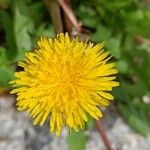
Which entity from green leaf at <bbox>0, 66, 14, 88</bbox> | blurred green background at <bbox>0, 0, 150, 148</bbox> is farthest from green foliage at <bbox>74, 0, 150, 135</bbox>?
green leaf at <bbox>0, 66, 14, 88</bbox>

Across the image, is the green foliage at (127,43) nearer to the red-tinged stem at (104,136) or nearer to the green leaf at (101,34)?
the green leaf at (101,34)

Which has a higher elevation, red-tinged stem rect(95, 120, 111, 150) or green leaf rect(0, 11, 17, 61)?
green leaf rect(0, 11, 17, 61)

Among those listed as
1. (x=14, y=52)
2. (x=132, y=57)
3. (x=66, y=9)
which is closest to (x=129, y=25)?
(x=132, y=57)

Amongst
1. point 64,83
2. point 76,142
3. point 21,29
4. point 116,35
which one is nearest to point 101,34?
point 116,35

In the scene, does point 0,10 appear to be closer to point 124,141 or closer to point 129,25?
point 129,25

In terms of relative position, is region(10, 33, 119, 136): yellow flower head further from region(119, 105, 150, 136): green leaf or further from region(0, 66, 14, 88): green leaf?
region(119, 105, 150, 136): green leaf

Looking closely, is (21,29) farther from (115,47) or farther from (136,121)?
(136,121)
